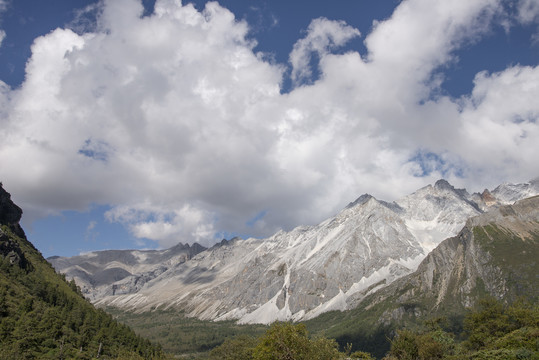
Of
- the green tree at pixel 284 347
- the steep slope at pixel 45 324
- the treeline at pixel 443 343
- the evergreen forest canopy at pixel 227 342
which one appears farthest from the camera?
the steep slope at pixel 45 324

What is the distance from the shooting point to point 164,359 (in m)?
114

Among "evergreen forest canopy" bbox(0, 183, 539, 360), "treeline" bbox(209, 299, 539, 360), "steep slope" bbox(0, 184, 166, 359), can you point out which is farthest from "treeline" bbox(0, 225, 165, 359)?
"treeline" bbox(209, 299, 539, 360)

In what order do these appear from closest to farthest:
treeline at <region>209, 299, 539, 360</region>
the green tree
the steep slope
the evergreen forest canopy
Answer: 1. the green tree
2. treeline at <region>209, 299, 539, 360</region>
3. the evergreen forest canopy
4. the steep slope

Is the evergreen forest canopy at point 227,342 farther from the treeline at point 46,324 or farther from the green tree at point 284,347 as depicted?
Answer: the treeline at point 46,324

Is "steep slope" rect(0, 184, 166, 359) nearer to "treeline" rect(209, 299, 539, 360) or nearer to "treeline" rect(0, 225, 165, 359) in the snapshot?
"treeline" rect(0, 225, 165, 359)

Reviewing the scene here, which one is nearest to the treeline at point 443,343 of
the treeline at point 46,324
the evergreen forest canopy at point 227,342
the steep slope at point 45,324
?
the evergreen forest canopy at point 227,342

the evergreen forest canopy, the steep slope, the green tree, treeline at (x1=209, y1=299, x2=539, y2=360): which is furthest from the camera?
the steep slope

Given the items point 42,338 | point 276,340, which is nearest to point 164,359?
point 42,338

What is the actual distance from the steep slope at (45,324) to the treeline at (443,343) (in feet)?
138

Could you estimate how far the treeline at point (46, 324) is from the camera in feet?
320

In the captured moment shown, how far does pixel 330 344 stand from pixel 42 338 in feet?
259

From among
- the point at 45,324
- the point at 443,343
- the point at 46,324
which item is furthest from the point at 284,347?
the point at 46,324

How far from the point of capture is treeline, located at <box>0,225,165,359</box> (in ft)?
320

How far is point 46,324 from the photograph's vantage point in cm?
11075
